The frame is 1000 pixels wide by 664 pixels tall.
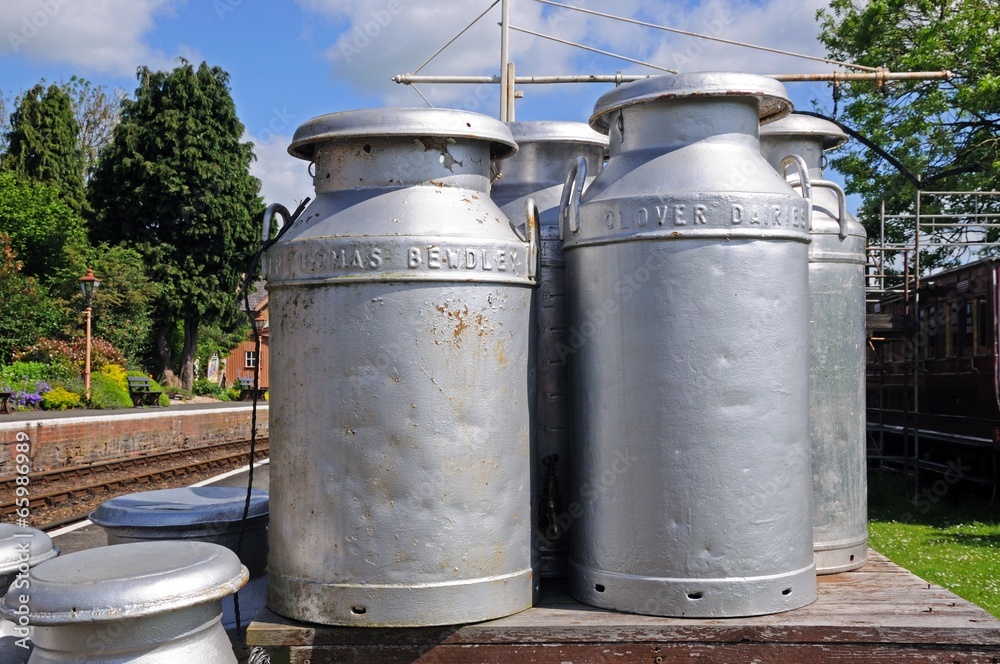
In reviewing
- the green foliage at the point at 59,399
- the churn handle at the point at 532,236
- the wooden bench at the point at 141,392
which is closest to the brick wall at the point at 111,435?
the green foliage at the point at 59,399

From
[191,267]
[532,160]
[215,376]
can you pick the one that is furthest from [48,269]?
[532,160]

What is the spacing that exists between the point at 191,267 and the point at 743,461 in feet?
112

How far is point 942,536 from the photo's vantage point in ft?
35.8

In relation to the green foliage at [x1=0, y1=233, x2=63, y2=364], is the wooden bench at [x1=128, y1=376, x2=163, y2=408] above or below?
below

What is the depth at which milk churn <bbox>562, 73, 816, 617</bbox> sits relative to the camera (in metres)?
3.45

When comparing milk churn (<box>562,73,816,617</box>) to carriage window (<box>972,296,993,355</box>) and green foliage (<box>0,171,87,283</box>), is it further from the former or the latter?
green foliage (<box>0,171,87,283</box>)

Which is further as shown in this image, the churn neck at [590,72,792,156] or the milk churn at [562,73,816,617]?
the churn neck at [590,72,792,156]

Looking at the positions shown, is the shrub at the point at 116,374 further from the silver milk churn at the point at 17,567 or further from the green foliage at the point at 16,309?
the silver milk churn at the point at 17,567

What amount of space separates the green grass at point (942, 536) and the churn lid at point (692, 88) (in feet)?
17.7

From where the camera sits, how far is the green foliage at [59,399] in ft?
72.6

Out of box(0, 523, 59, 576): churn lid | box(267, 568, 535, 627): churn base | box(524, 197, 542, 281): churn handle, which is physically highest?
box(524, 197, 542, 281): churn handle

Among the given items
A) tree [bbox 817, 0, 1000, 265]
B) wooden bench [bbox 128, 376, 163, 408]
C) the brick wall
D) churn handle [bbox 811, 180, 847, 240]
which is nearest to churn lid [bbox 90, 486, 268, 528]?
churn handle [bbox 811, 180, 847, 240]

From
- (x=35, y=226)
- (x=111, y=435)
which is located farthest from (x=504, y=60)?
(x=35, y=226)

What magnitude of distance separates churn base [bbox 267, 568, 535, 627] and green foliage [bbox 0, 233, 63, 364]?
24507 millimetres
